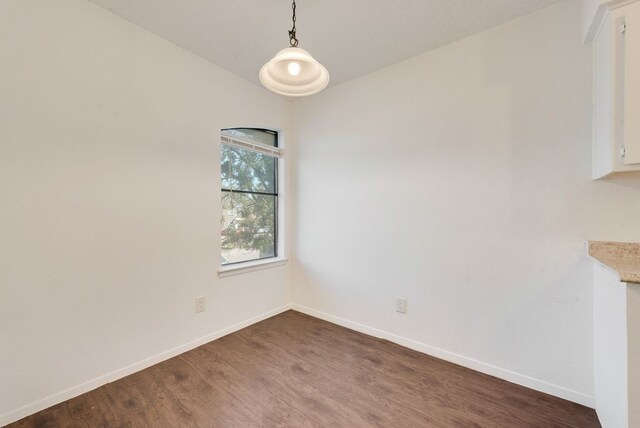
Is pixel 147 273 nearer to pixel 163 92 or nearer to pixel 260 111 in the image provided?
pixel 163 92

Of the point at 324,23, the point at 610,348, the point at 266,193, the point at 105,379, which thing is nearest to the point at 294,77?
the point at 324,23

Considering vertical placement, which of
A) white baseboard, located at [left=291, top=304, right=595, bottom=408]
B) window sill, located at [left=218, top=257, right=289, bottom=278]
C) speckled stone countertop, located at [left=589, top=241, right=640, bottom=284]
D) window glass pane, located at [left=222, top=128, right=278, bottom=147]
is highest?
window glass pane, located at [left=222, top=128, right=278, bottom=147]

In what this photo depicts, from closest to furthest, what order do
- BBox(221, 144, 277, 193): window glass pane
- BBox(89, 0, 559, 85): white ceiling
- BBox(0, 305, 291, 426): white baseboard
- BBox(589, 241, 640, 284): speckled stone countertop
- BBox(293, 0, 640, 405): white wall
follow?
BBox(589, 241, 640, 284): speckled stone countertop, BBox(0, 305, 291, 426): white baseboard, BBox(293, 0, 640, 405): white wall, BBox(89, 0, 559, 85): white ceiling, BBox(221, 144, 277, 193): window glass pane

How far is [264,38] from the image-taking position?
218 cm

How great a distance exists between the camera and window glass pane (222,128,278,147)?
9.18 feet

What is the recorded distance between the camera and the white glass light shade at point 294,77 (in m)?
1.46

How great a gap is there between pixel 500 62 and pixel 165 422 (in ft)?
10.6

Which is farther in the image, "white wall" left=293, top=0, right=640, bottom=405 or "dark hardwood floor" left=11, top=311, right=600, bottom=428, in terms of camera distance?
"white wall" left=293, top=0, right=640, bottom=405

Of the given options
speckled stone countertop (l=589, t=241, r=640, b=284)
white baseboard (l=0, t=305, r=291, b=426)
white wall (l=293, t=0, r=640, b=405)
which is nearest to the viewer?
speckled stone countertop (l=589, t=241, r=640, b=284)

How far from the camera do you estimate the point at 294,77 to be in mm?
1518

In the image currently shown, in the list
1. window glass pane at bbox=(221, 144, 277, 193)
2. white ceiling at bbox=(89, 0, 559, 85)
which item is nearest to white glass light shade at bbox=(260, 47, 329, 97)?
white ceiling at bbox=(89, 0, 559, 85)

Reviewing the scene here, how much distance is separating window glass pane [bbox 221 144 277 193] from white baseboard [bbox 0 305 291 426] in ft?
4.68

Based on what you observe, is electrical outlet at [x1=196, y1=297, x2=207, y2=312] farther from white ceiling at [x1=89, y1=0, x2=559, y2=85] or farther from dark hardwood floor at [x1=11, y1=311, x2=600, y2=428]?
white ceiling at [x1=89, y1=0, x2=559, y2=85]

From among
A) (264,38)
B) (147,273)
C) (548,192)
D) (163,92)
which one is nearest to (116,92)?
(163,92)
